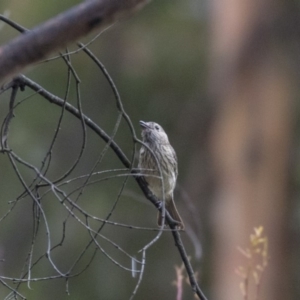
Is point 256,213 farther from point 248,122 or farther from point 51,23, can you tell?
point 51,23

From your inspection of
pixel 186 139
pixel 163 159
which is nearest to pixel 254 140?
→ pixel 163 159

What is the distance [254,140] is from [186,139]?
91.1 inches

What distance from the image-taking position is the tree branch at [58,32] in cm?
146

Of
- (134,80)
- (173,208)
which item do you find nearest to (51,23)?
(173,208)

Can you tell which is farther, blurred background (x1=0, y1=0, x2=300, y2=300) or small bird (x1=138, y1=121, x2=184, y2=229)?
blurred background (x1=0, y1=0, x2=300, y2=300)

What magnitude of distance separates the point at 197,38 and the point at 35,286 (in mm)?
3722

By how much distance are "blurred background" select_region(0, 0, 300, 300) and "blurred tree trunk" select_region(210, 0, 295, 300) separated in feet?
0.04

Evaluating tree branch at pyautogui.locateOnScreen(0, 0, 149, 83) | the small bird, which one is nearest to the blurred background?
the small bird

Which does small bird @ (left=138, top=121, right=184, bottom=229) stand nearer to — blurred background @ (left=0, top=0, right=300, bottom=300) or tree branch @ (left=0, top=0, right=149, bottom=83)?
blurred background @ (left=0, top=0, right=300, bottom=300)

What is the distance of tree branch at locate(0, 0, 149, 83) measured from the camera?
146cm

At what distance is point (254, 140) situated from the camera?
22.9 feet

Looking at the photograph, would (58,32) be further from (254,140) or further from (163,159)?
(254,140)

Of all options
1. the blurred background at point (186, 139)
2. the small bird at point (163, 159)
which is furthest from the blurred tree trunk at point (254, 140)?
the small bird at point (163, 159)

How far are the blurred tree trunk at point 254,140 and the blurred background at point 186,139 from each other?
0.04 feet
